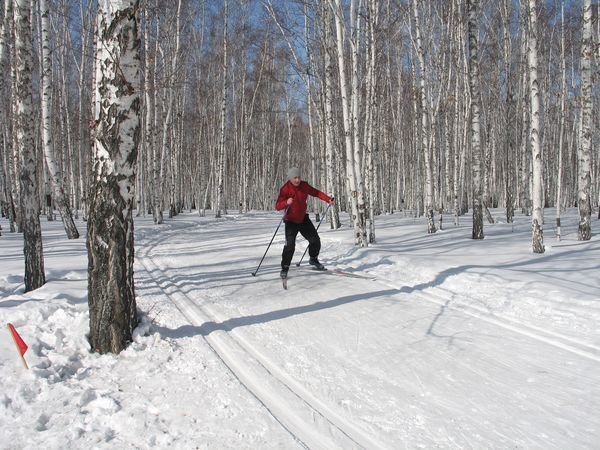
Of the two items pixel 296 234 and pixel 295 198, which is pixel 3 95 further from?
→ pixel 296 234

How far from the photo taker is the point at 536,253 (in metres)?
9.27

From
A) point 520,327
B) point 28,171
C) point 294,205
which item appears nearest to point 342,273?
point 294,205

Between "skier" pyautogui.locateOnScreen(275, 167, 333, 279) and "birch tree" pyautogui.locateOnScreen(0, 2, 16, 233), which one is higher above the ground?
"birch tree" pyautogui.locateOnScreen(0, 2, 16, 233)

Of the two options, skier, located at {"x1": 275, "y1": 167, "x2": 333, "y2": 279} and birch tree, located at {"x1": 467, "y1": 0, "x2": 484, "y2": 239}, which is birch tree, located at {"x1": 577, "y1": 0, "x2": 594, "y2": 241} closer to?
birch tree, located at {"x1": 467, "y1": 0, "x2": 484, "y2": 239}

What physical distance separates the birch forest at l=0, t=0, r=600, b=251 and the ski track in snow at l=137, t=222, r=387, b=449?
78.9 inches

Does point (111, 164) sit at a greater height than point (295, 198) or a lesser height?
greater

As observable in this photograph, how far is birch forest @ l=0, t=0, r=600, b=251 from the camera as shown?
10664mm

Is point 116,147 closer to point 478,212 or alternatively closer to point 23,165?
point 23,165

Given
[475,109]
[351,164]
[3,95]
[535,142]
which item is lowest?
[351,164]

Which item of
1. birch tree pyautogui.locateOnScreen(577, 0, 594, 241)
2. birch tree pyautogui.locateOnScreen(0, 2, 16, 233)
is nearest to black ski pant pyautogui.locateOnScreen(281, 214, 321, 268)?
birch tree pyautogui.locateOnScreen(0, 2, 16, 233)

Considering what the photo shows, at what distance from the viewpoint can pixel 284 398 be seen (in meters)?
3.13

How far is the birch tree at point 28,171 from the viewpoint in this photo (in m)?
6.29

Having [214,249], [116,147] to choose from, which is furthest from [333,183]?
[116,147]

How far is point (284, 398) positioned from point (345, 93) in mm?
9653
